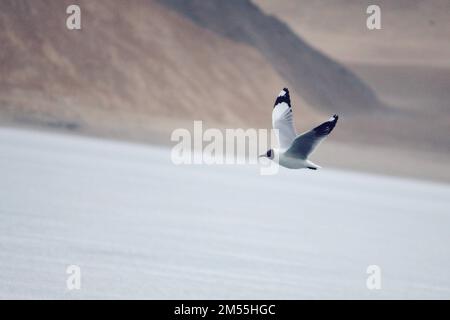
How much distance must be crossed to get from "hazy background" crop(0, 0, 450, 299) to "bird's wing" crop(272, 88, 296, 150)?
2.61 metres

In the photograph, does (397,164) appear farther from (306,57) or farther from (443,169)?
(306,57)

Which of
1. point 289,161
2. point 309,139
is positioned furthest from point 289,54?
point 309,139

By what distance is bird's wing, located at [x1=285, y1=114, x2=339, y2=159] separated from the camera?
54.3 ft

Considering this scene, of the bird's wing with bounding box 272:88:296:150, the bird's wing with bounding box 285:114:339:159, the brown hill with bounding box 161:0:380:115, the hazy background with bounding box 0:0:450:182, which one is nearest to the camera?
the bird's wing with bounding box 285:114:339:159

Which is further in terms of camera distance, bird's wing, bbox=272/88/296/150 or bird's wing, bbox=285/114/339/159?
bird's wing, bbox=272/88/296/150

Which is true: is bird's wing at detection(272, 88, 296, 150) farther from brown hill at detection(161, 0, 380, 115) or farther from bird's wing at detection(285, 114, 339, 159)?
brown hill at detection(161, 0, 380, 115)

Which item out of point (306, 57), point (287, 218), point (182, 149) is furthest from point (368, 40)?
point (287, 218)

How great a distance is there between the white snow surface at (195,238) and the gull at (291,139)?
2.46 m

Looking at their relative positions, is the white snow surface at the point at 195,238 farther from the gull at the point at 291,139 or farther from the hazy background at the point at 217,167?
the gull at the point at 291,139

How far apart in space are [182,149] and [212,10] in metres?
27.3

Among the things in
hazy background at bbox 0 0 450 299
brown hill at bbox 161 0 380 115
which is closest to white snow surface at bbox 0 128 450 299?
hazy background at bbox 0 0 450 299

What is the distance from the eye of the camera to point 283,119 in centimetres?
1852

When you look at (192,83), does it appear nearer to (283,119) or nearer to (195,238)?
(195,238)

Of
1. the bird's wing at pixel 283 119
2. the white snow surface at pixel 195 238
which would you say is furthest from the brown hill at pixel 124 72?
the bird's wing at pixel 283 119
